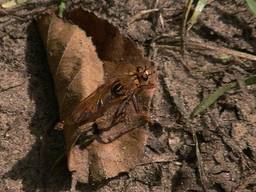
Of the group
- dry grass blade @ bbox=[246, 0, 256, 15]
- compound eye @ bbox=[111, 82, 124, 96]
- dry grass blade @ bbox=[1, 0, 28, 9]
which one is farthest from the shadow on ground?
dry grass blade @ bbox=[246, 0, 256, 15]

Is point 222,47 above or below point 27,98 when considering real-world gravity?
above

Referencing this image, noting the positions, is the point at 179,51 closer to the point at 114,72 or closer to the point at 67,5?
the point at 114,72

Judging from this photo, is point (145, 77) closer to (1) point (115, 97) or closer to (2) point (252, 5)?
(1) point (115, 97)

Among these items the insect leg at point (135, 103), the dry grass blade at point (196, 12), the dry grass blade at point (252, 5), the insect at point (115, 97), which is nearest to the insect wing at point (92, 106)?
the insect at point (115, 97)

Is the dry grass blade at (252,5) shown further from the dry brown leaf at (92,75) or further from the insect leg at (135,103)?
the insect leg at (135,103)

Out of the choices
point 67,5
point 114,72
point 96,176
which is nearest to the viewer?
point 96,176

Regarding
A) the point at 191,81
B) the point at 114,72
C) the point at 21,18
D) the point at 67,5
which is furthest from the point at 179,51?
the point at 21,18

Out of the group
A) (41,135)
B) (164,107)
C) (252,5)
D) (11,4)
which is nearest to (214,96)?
(164,107)
